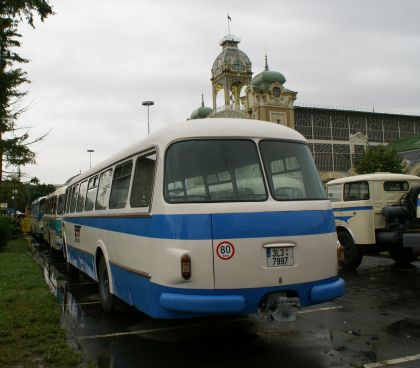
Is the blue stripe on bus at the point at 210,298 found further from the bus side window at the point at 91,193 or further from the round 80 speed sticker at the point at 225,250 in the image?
the bus side window at the point at 91,193

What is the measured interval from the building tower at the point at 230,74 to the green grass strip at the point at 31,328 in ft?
214

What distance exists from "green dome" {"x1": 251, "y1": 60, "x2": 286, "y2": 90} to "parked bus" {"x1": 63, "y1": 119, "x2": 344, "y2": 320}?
217ft

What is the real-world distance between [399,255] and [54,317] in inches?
368

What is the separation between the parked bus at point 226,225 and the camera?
5020 mm

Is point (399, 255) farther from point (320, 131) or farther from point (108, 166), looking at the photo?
point (320, 131)

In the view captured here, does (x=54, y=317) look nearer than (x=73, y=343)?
No

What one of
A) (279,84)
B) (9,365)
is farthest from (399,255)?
(279,84)

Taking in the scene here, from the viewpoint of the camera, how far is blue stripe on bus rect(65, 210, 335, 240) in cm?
Result: 505

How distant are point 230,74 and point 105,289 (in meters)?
69.9

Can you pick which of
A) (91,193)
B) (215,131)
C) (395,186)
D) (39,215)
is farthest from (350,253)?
(39,215)

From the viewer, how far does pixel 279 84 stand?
71000 mm

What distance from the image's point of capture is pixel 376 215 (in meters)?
11.7

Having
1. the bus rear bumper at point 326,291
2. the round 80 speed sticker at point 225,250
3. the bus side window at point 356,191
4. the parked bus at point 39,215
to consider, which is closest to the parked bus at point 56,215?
the parked bus at point 39,215

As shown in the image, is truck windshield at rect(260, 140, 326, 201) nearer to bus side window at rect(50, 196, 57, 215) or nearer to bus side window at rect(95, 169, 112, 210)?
bus side window at rect(95, 169, 112, 210)
